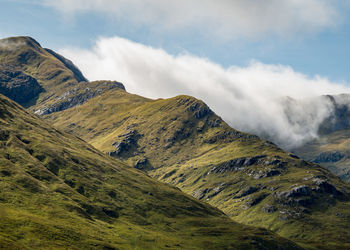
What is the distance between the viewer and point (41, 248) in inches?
7530

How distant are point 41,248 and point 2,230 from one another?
23.4 m

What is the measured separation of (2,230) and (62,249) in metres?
32.3

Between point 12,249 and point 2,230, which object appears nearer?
point 12,249

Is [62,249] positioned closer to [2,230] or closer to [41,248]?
[41,248]

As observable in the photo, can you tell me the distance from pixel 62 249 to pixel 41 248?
40.4ft

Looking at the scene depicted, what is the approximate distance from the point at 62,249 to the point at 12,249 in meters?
33.2

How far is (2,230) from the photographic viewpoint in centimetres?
19500

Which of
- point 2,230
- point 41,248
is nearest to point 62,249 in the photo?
point 41,248

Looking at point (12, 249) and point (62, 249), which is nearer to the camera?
point (12, 249)

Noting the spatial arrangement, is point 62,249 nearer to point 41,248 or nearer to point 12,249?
point 41,248

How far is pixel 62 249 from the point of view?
200 metres

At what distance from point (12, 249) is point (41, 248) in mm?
21578

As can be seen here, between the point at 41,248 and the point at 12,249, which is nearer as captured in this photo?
the point at 12,249
